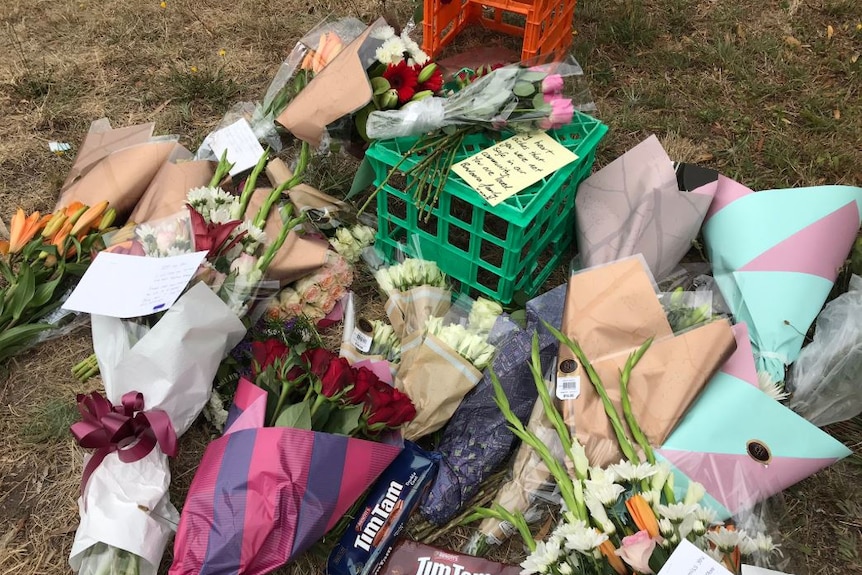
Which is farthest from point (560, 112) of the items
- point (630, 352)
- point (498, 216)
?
point (630, 352)

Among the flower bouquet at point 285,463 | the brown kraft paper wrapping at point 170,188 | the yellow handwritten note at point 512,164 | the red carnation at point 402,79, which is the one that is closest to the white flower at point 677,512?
the flower bouquet at point 285,463

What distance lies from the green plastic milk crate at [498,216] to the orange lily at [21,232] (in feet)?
3.16

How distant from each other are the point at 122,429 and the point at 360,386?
19.1 inches

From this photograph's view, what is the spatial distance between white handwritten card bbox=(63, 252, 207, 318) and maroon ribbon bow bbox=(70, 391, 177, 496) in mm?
215

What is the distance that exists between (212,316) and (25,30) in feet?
8.01

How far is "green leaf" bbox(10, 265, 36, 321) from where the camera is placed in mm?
1667

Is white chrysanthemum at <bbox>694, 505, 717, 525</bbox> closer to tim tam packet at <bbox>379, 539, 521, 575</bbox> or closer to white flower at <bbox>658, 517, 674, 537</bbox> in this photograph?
white flower at <bbox>658, 517, 674, 537</bbox>

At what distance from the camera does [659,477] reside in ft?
3.41

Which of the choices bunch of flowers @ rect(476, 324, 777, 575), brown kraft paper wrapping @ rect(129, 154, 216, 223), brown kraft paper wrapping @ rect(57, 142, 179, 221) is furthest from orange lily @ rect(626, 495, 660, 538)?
brown kraft paper wrapping @ rect(57, 142, 179, 221)

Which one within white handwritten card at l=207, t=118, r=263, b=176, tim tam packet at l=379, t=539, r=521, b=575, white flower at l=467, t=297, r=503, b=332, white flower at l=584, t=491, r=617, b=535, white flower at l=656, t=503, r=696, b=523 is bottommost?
tim tam packet at l=379, t=539, r=521, b=575

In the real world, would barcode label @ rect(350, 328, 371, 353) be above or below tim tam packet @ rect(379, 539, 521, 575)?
above

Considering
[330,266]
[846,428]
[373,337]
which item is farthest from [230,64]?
[846,428]

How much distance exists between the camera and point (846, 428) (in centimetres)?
162

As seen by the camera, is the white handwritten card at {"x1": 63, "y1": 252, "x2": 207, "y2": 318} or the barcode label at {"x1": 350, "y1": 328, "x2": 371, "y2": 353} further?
the barcode label at {"x1": 350, "y1": 328, "x2": 371, "y2": 353}
